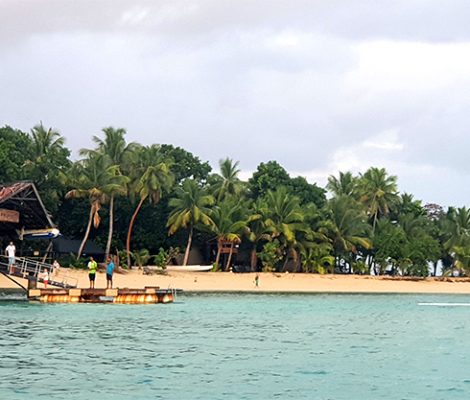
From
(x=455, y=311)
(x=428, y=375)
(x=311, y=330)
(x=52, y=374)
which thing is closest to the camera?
(x=52, y=374)

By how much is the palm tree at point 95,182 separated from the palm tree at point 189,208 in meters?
5.43

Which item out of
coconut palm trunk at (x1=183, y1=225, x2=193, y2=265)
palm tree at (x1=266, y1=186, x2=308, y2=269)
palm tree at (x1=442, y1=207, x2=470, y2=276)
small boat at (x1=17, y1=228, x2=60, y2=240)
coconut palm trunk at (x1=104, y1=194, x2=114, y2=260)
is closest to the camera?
small boat at (x1=17, y1=228, x2=60, y2=240)

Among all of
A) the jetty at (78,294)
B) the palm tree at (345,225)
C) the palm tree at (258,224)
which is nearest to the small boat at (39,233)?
the jetty at (78,294)

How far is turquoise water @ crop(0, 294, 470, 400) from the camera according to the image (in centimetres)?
2077

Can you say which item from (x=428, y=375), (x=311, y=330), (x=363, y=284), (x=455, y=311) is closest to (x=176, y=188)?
(x=363, y=284)

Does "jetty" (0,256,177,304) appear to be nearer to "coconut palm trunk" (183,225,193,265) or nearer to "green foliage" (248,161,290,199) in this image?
"coconut palm trunk" (183,225,193,265)

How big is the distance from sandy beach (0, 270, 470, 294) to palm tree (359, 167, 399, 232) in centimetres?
829

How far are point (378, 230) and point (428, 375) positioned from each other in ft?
198

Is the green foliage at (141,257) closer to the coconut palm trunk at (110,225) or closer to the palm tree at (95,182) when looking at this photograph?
the coconut palm trunk at (110,225)

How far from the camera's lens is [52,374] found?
22.2 m

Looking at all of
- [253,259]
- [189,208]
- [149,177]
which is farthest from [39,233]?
[253,259]

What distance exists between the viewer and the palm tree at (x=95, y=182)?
65938 millimetres

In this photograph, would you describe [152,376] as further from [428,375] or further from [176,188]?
[176,188]

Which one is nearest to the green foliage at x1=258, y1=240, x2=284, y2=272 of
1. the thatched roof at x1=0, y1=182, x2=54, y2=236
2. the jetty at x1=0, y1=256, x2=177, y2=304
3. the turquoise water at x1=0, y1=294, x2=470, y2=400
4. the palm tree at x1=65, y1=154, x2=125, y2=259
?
the palm tree at x1=65, y1=154, x2=125, y2=259
